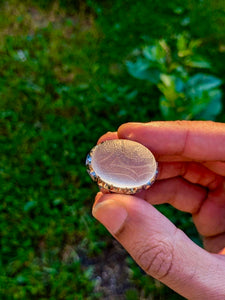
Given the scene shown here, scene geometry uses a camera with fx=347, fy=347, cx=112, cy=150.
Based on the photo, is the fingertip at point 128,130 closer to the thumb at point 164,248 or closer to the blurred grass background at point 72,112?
the thumb at point 164,248

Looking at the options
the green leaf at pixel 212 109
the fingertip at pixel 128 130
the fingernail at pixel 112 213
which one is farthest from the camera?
the green leaf at pixel 212 109

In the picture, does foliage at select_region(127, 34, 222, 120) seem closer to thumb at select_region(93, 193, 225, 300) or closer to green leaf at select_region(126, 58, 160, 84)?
green leaf at select_region(126, 58, 160, 84)

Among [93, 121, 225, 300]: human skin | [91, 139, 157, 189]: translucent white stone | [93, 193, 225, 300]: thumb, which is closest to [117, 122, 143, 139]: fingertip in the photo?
[93, 121, 225, 300]: human skin

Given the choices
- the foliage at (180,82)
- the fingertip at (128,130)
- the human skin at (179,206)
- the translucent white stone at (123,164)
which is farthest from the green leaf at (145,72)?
the translucent white stone at (123,164)

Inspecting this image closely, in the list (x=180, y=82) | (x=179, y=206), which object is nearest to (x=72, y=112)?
(x=180, y=82)

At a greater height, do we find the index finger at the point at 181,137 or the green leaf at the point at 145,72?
the index finger at the point at 181,137

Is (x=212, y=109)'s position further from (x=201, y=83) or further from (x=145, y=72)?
(x=145, y=72)
